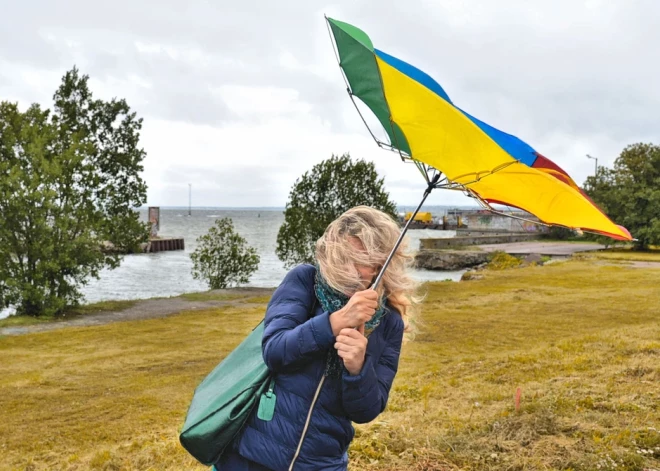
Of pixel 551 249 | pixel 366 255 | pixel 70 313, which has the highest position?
pixel 366 255

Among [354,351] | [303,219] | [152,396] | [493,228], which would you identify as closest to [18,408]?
[152,396]

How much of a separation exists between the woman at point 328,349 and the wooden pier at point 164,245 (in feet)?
245

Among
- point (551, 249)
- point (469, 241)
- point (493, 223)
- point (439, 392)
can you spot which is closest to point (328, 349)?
point (439, 392)

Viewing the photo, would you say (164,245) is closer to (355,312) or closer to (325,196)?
(325,196)

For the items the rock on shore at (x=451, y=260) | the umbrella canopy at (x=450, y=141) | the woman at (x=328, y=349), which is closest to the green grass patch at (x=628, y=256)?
the rock on shore at (x=451, y=260)

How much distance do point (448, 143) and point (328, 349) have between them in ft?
3.99

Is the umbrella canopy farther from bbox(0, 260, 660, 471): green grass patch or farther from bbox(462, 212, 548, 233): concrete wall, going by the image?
bbox(462, 212, 548, 233): concrete wall

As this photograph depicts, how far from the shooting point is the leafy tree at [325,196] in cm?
2666

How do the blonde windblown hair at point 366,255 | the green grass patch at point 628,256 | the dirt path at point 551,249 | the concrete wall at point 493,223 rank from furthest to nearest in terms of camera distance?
the concrete wall at point 493,223, the dirt path at point 551,249, the green grass patch at point 628,256, the blonde windblown hair at point 366,255

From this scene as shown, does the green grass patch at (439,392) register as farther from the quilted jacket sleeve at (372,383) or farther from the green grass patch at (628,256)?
the green grass patch at (628,256)

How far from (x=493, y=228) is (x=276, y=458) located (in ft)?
301

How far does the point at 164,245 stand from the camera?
79.5 m

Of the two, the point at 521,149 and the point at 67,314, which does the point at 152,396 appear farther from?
the point at 67,314

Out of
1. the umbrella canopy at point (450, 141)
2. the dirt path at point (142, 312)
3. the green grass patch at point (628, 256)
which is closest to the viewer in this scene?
the umbrella canopy at point (450, 141)
